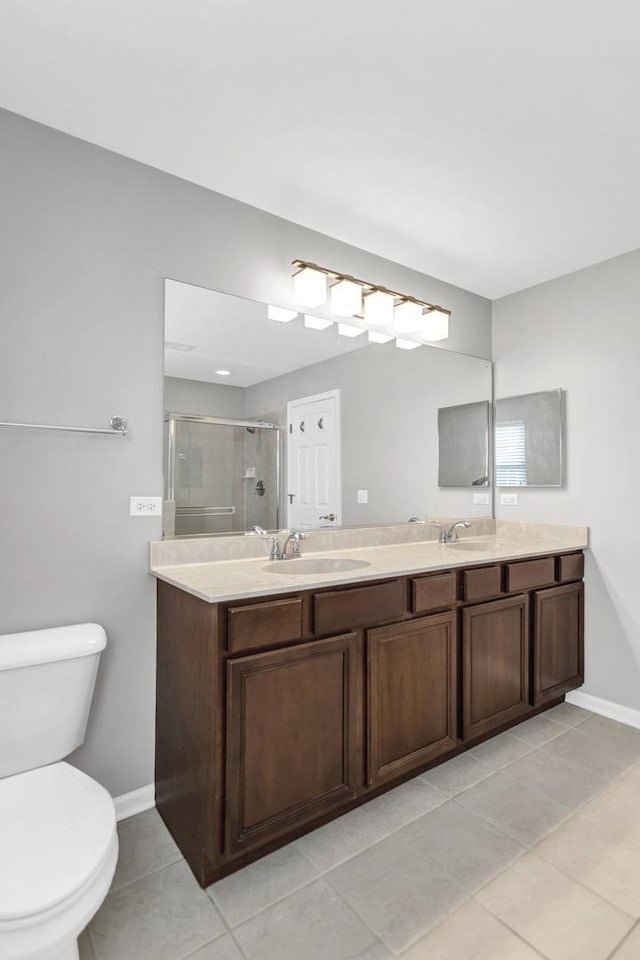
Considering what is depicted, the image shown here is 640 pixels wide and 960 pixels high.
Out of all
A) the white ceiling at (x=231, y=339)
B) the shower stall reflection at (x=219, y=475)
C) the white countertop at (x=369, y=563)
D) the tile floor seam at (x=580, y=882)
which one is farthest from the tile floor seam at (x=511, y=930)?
the white ceiling at (x=231, y=339)

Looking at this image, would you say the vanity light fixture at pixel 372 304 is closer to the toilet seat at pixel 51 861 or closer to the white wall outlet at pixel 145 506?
the white wall outlet at pixel 145 506

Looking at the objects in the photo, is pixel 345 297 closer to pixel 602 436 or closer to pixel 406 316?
pixel 406 316

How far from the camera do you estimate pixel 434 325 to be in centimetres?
278

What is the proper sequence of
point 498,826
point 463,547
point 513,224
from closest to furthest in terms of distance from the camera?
point 498,826 < point 513,224 < point 463,547

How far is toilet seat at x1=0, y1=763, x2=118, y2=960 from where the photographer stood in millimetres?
1021

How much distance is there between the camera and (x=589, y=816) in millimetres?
1848

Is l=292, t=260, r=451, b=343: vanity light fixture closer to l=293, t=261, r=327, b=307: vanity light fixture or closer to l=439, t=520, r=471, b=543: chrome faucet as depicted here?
l=293, t=261, r=327, b=307: vanity light fixture

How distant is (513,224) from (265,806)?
8.28 ft

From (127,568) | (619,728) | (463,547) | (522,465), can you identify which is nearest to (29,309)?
(127,568)

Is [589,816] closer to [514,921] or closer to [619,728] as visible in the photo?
[514,921]

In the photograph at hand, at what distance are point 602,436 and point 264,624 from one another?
2.11 m

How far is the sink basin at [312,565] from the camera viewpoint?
2096 mm

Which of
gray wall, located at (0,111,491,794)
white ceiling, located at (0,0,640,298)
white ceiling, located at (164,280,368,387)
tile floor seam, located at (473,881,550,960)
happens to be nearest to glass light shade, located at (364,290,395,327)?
white ceiling, located at (164,280,368,387)

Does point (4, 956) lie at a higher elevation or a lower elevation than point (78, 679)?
lower
